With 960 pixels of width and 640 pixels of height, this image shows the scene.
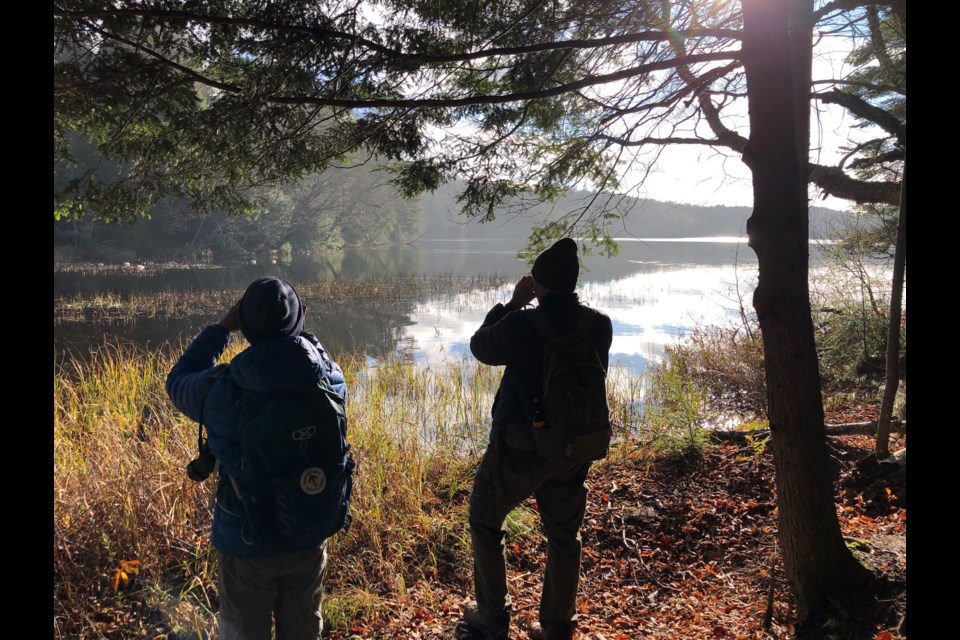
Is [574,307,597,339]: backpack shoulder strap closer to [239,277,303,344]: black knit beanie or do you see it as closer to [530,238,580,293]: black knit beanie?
[530,238,580,293]: black knit beanie

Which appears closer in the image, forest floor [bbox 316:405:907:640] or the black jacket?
the black jacket

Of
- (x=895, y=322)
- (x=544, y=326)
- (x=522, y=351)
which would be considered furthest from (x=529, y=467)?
(x=895, y=322)

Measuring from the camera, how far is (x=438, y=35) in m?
3.15

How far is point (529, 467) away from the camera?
2420 millimetres

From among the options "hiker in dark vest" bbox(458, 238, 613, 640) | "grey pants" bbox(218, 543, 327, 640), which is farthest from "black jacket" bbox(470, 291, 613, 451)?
"grey pants" bbox(218, 543, 327, 640)

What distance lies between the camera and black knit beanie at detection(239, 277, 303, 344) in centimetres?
197

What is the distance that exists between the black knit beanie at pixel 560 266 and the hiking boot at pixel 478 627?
1.63 meters

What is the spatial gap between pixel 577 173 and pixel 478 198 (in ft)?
3.20

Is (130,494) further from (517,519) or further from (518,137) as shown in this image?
(518,137)

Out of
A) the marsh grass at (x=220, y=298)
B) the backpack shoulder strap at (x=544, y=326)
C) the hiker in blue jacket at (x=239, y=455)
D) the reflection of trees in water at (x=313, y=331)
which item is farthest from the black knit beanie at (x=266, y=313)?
the marsh grass at (x=220, y=298)

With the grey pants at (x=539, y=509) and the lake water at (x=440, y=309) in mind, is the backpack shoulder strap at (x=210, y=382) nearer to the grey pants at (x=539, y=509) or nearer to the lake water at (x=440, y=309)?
the grey pants at (x=539, y=509)

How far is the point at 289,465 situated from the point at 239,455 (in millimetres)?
196

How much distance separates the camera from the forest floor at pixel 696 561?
2623 mm

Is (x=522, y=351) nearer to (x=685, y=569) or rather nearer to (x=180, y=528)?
(x=685, y=569)
